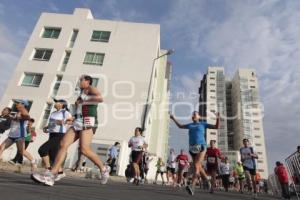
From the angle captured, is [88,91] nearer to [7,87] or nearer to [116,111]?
[116,111]

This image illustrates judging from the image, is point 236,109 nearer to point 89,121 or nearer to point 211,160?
point 211,160

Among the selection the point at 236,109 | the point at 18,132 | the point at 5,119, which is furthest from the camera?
the point at 236,109

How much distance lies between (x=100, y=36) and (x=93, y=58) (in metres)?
3.25

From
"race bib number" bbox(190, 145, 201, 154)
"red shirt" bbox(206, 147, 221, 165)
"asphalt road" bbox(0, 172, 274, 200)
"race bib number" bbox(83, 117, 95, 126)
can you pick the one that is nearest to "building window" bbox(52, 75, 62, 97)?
"red shirt" bbox(206, 147, 221, 165)

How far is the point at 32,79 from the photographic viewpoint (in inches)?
1119

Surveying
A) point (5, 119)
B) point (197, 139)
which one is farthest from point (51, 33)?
point (197, 139)

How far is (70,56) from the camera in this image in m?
29.5

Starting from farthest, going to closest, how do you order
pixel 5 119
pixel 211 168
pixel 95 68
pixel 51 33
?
pixel 51 33 → pixel 95 68 → pixel 211 168 → pixel 5 119

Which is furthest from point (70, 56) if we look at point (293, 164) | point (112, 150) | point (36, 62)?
point (293, 164)

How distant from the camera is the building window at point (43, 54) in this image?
30.0 metres

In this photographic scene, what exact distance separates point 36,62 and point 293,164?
88.1 ft

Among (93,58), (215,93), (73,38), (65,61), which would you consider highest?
(215,93)

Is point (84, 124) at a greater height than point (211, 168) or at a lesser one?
lesser

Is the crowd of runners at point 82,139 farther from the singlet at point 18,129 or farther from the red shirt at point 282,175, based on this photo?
the red shirt at point 282,175
